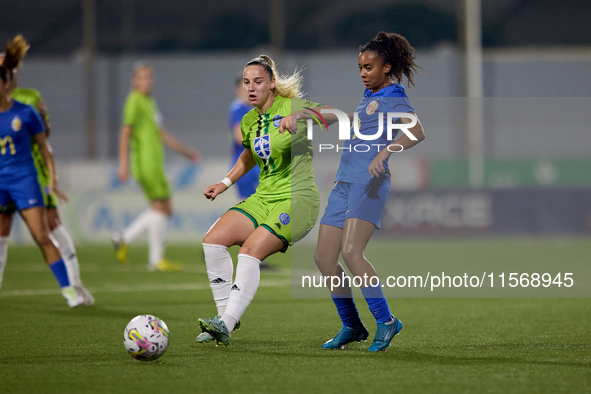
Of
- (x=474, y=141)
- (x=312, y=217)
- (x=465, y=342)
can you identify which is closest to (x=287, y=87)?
(x=312, y=217)

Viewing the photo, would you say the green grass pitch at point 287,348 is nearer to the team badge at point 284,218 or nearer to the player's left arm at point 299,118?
the team badge at point 284,218

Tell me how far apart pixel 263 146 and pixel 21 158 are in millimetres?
2523

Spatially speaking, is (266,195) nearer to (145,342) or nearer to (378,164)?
(378,164)

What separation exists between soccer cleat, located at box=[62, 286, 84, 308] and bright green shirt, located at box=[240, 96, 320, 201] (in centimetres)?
250

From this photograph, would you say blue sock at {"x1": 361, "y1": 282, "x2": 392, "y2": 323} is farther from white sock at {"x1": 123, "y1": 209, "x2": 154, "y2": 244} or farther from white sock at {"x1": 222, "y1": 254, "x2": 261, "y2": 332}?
white sock at {"x1": 123, "y1": 209, "x2": 154, "y2": 244}

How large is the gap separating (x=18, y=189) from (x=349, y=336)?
3.12m

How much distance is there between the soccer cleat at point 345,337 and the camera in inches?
199

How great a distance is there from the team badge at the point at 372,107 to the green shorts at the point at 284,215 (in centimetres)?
70

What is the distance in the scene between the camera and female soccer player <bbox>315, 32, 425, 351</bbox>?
4.82m

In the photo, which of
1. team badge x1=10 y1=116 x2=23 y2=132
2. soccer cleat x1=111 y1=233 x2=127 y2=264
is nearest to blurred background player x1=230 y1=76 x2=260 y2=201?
soccer cleat x1=111 y1=233 x2=127 y2=264

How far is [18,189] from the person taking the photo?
6609 mm

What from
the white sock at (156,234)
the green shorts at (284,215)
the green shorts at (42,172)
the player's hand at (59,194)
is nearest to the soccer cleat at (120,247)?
the white sock at (156,234)

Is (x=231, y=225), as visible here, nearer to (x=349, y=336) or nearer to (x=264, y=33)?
(x=349, y=336)

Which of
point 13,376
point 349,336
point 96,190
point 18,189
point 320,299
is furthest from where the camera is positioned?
point 96,190
